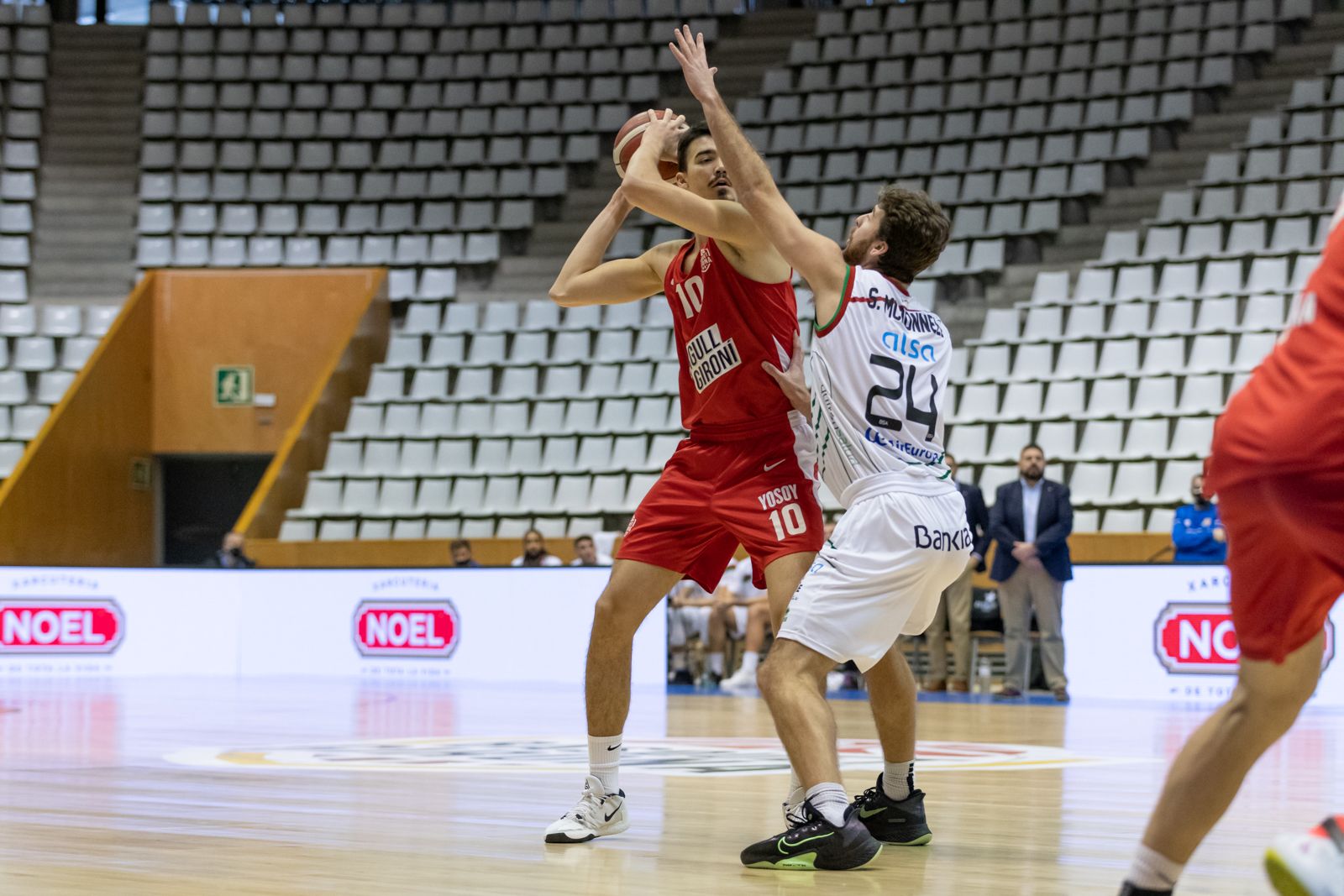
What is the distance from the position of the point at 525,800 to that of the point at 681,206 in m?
2.03

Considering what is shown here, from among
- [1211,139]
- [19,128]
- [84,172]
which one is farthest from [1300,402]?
[19,128]

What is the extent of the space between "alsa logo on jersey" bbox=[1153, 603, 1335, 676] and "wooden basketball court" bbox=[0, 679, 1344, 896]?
153cm

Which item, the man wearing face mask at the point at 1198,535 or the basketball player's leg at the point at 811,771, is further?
the man wearing face mask at the point at 1198,535

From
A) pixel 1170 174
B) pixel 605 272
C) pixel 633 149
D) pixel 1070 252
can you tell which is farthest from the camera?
pixel 1170 174

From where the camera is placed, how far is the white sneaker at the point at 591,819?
4.21m

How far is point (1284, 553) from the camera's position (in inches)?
96.9

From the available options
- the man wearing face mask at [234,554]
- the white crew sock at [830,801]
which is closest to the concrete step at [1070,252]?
the man wearing face mask at [234,554]

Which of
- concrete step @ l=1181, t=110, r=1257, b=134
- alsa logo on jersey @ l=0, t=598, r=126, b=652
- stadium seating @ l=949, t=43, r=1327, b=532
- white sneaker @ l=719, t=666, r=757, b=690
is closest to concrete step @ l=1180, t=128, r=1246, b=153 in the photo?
concrete step @ l=1181, t=110, r=1257, b=134

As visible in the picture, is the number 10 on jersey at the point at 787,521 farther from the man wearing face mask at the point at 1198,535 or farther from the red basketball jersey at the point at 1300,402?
the man wearing face mask at the point at 1198,535

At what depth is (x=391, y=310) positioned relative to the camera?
63.3ft

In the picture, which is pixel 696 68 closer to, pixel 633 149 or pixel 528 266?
pixel 633 149

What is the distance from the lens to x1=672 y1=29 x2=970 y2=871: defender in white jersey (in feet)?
12.5

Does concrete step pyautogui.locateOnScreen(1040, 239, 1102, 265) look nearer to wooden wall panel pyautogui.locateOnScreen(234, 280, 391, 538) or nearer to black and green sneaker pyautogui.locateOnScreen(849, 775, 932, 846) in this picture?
wooden wall panel pyautogui.locateOnScreen(234, 280, 391, 538)

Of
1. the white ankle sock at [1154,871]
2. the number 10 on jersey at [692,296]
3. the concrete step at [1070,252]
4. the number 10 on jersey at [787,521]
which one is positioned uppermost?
the concrete step at [1070,252]
